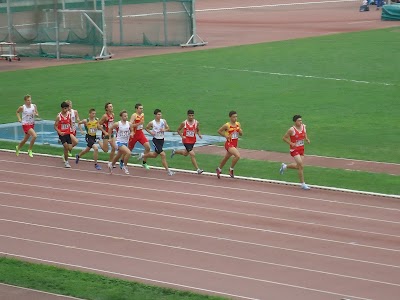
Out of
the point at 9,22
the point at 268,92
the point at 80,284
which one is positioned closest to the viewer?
the point at 80,284

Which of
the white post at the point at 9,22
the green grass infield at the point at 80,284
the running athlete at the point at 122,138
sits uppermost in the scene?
the white post at the point at 9,22

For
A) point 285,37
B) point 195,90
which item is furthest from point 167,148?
point 285,37

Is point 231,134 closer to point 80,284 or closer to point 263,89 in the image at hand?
point 80,284

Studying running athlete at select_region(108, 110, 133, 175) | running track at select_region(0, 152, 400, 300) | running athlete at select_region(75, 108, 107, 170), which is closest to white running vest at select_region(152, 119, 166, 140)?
running athlete at select_region(108, 110, 133, 175)

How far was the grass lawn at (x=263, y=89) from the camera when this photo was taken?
2986 cm

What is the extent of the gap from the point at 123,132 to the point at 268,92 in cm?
1231

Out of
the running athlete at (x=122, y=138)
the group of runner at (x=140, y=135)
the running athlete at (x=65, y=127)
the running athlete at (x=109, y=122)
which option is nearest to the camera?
Answer: the group of runner at (x=140, y=135)

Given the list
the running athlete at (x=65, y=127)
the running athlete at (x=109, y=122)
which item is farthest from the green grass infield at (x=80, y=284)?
the running athlete at (x=65, y=127)

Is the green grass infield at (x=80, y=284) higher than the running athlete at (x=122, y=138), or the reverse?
the running athlete at (x=122, y=138)

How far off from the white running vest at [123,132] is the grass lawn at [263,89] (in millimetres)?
4080

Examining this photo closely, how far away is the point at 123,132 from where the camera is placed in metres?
25.4

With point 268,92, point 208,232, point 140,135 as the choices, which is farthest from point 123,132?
point 268,92

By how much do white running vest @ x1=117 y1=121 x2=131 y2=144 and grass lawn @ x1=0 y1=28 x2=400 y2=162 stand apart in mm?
4080

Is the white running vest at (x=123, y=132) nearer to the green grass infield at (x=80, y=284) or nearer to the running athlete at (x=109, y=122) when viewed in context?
the running athlete at (x=109, y=122)
